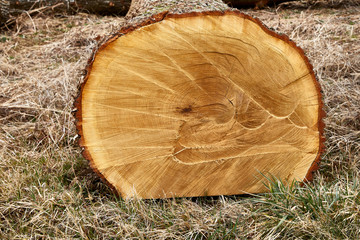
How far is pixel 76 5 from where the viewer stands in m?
5.59

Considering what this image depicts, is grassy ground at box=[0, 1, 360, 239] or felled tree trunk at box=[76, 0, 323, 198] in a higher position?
felled tree trunk at box=[76, 0, 323, 198]

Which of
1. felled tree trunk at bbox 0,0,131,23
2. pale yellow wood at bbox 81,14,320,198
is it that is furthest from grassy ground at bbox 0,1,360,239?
felled tree trunk at bbox 0,0,131,23

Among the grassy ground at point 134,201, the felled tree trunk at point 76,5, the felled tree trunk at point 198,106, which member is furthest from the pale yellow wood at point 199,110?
the felled tree trunk at point 76,5

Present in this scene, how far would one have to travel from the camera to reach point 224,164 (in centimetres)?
208

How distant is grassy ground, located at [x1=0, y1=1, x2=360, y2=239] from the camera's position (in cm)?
176

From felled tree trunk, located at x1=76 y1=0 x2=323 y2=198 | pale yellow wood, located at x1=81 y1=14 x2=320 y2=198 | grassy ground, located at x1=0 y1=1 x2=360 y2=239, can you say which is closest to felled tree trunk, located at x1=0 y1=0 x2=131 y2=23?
grassy ground, located at x1=0 y1=1 x2=360 y2=239

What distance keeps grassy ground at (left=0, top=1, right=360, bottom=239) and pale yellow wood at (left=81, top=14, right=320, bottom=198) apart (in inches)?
5.4

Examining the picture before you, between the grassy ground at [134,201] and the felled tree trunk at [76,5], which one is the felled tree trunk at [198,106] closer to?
the grassy ground at [134,201]

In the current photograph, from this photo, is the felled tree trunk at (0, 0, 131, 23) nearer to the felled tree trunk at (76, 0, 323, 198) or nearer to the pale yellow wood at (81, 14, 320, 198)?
the felled tree trunk at (76, 0, 323, 198)

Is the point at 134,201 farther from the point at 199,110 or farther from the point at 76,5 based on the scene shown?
the point at 76,5

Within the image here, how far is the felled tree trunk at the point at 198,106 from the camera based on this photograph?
1819 mm

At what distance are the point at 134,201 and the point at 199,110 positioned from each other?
0.60m

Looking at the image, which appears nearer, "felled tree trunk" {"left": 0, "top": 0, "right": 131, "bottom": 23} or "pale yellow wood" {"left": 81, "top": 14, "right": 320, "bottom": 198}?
"pale yellow wood" {"left": 81, "top": 14, "right": 320, "bottom": 198}

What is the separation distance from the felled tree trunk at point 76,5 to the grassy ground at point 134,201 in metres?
1.89
